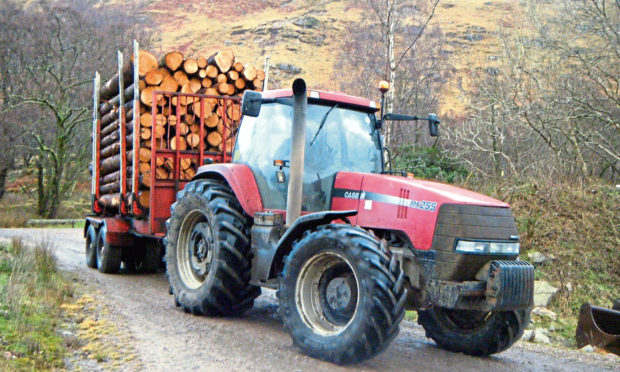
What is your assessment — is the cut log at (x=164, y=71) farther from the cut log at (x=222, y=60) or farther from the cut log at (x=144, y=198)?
the cut log at (x=144, y=198)

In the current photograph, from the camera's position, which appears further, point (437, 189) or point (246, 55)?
point (246, 55)

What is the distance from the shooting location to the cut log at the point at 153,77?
9.23 metres

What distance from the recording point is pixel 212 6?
267 ft

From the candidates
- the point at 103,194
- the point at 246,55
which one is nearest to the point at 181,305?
the point at 103,194

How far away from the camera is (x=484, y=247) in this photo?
5.21 meters

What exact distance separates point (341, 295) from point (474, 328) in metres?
1.53

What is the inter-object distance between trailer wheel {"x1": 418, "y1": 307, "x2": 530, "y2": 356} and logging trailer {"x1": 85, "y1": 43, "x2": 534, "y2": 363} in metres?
0.01

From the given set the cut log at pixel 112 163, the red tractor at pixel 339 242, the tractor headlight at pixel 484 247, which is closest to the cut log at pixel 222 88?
the cut log at pixel 112 163

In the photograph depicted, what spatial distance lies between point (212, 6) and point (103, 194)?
75.0m

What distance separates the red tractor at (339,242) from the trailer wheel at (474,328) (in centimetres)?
1

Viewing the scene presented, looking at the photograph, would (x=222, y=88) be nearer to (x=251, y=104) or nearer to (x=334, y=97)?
(x=334, y=97)

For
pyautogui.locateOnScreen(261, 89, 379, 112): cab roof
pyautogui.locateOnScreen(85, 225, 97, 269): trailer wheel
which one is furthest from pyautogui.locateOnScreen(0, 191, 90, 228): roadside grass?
pyautogui.locateOnScreen(261, 89, 379, 112): cab roof

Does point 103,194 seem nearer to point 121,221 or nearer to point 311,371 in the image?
point 121,221

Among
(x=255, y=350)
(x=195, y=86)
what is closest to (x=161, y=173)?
(x=195, y=86)
